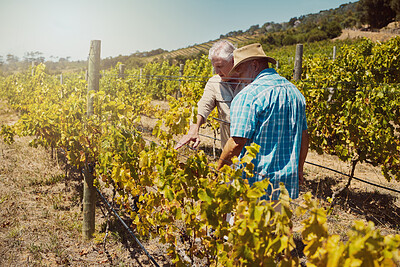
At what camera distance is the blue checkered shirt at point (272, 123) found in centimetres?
175

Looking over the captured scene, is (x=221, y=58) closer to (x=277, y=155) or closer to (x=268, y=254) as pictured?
(x=277, y=155)

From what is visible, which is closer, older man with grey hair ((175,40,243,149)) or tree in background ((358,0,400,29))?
older man with grey hair ((175,40,243,149))

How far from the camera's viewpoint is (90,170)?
3180mm

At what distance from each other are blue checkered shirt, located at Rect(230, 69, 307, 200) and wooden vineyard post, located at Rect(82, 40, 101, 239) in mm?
1695

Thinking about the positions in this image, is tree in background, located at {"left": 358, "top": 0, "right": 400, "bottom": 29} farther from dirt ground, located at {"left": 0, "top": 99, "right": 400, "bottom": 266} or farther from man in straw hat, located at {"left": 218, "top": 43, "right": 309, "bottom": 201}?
man in straw hat, located at {"left": 218, "top": 43, "right": 309, "bottom": 201}

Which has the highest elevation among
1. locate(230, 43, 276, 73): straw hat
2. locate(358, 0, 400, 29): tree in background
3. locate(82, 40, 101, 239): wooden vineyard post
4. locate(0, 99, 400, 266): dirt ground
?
locate(358, 0, 400, 29): tree in background

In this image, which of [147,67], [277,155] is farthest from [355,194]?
[147,67]

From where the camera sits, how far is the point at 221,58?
7.68ft

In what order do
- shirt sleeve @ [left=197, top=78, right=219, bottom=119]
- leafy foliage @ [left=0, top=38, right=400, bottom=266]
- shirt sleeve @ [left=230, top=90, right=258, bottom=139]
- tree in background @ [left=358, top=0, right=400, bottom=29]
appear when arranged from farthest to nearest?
1. tree in background @ [left=358, top=0, right=400, bottom=29]
2. shirt sleeve @ [left=197, top=78, right=219, bottom=119]
3. shirt sleeve @ [left=230, top=90, right=258, bottom=139]
4. leafy foliage @ [left=0, top=38, right=400, bottom=266]

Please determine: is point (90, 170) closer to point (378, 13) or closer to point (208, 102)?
point (208, 102)

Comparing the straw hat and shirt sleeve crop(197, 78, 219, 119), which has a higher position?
the straw hat

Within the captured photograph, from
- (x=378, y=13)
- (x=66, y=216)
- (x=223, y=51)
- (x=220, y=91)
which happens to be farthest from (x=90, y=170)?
(x=378, y=13)

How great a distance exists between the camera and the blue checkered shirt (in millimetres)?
1745

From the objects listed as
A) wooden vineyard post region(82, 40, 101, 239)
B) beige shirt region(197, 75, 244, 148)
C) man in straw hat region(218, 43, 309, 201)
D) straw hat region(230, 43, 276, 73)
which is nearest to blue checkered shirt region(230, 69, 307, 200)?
man in straw hat region(218, 43, 309, 201)
